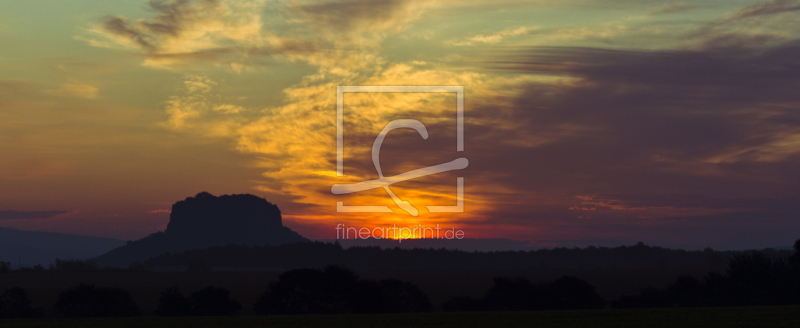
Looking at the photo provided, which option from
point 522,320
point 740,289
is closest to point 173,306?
point 522,320

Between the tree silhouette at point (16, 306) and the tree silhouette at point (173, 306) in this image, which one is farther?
the tree silhouette at point (16, 306)

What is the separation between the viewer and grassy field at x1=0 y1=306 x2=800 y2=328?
90.2ft

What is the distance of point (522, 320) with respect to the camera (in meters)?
29.7

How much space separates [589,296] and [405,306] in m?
13.7

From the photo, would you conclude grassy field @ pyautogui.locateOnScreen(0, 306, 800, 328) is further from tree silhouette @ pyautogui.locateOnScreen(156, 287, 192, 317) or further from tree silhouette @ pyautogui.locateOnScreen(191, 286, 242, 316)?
tree silhouette @ pyautogui.locateOnScreen(191, 286, 242, 316)

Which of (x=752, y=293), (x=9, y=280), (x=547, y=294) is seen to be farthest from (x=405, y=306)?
(x=9, y=280)

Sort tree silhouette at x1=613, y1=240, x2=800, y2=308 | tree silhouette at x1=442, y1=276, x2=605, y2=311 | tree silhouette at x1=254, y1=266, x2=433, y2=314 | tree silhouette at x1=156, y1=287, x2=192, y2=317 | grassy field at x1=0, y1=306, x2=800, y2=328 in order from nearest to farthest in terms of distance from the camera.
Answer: grassy field at x1=0, y1=306, x2=800, y2=328
tree silhouette at x1=156, y1=287, x2=192, y2=317
tree silhouette at x1=254, y1=266, x2=433, y2=314
tree silhouette at x1=613, y1=240, x2=800, y2=308
tree silhouette at x1=442, y1=276, x2=605, y2=311

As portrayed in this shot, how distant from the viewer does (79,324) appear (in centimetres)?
3048

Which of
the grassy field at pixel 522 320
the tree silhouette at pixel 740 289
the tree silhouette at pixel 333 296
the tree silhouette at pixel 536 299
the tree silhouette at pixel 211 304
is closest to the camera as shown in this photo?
the grassy field at pixel 522 320

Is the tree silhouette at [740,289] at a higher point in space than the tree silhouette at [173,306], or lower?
higher

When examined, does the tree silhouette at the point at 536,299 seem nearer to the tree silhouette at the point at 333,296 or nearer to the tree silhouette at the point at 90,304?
the tree silhouette at the point at 333,296

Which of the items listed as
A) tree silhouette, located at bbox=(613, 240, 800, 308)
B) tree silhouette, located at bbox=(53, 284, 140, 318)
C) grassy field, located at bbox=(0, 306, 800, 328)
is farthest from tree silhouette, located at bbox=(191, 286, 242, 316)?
tree silhouette, located at bbox=(613, 240, 800, 308)

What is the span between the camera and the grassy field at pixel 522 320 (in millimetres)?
27484

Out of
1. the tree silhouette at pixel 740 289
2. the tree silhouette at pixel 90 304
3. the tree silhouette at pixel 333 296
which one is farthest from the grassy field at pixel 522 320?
the tree silhouette at pixel 740 289
